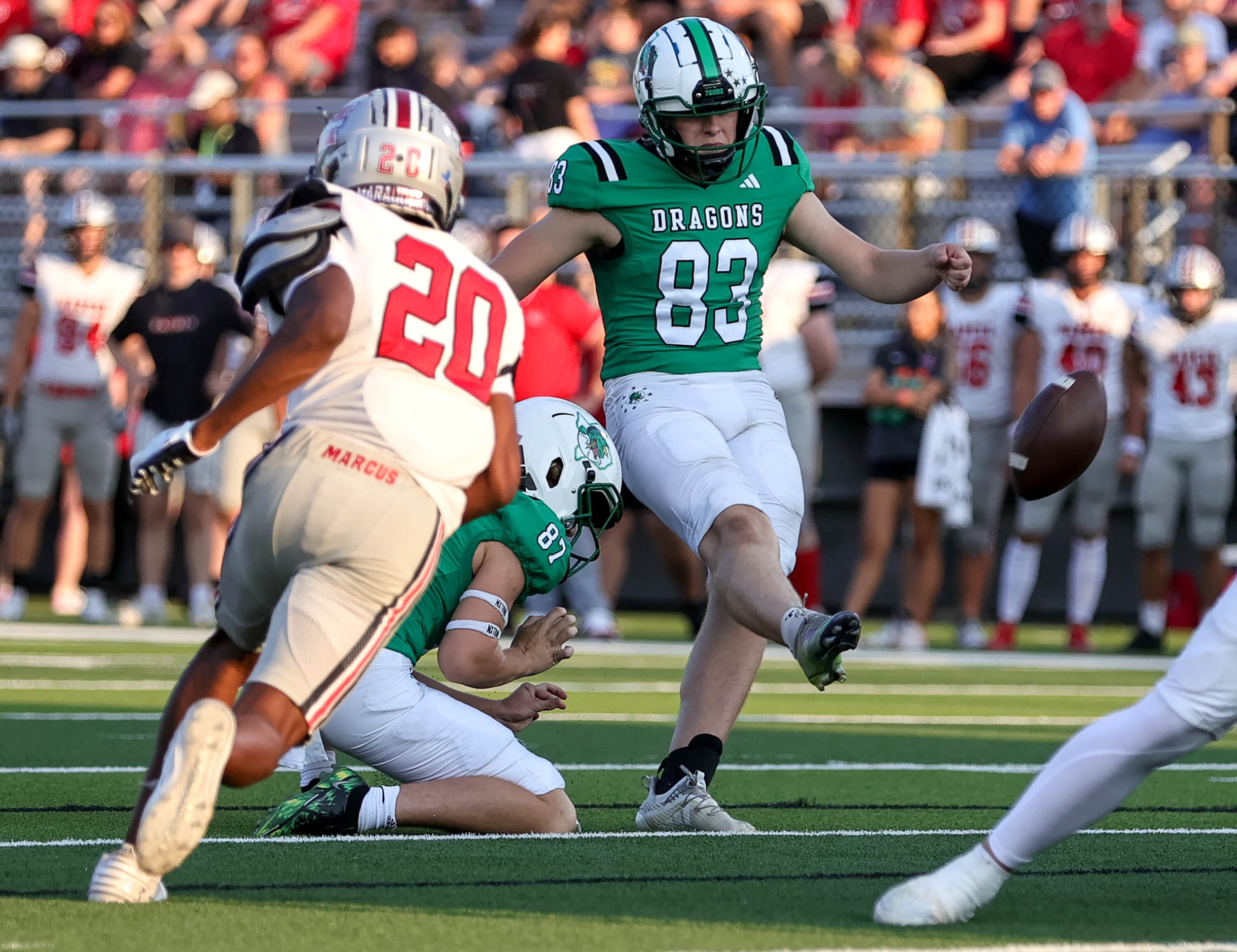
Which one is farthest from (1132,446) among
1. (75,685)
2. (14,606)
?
(14,606)

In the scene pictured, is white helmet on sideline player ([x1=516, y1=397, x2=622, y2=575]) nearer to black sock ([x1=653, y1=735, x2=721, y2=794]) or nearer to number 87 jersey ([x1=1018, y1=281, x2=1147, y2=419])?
black sock ([x1=653, y1=735, x2=721, y2=794])

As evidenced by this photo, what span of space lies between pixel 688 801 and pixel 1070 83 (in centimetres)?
941

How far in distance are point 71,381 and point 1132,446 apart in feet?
19.7

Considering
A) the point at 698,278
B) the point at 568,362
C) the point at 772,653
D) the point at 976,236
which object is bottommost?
the point at 772,653

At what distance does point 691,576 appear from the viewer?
10.3 meters

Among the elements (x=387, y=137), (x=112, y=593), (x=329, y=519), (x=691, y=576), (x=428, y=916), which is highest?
(x=387, y=137)

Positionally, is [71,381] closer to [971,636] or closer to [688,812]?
[971,636]

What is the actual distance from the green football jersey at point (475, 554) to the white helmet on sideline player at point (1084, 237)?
657 cm

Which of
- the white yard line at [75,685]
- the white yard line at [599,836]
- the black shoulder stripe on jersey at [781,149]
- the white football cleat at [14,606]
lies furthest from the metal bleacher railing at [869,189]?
the white yard line at [599,836]

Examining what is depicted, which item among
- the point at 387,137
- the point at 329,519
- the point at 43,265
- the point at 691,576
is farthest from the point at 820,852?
the point at 43,265

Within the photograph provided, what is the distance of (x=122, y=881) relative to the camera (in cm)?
341

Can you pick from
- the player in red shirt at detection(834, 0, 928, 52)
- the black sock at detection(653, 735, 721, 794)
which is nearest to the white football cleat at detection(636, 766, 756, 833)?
the black sock at detection(653, 735, 721, 794)

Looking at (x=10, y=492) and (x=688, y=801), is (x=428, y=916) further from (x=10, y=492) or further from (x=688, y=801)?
(x=10, y=492)

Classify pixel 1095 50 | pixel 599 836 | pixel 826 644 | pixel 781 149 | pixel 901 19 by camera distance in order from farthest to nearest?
pixel 901 19 < pixel 1095 50 < pixel 781 149 < pixel 599 836 < pixel 826 644
